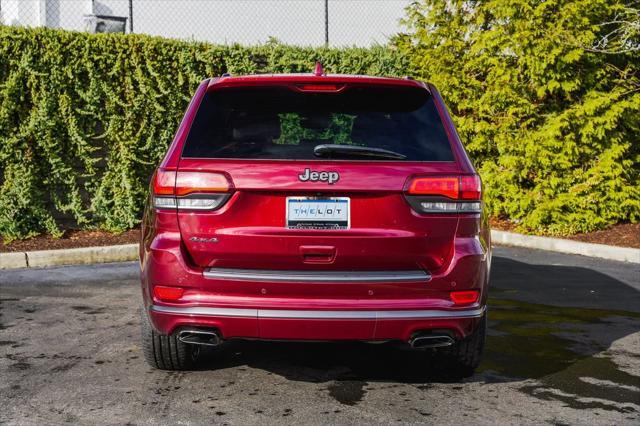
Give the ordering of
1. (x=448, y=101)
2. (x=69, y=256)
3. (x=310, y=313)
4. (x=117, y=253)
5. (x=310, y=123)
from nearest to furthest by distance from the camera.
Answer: (x=310, y=313) → (x=310, y=123) → (x=69, y=256) → (x=117, y=253) → (x=448, y=101)

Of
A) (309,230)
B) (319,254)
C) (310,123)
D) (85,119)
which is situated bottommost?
(85,119)

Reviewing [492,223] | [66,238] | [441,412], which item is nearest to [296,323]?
[441,412]

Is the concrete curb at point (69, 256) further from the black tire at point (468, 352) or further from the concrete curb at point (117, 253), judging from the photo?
the black tire at point (468, 352)

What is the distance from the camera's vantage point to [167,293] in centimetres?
442

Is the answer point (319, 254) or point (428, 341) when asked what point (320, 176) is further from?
point (428, 341)

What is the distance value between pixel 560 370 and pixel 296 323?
191cm

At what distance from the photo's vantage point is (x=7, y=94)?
36.2 feet

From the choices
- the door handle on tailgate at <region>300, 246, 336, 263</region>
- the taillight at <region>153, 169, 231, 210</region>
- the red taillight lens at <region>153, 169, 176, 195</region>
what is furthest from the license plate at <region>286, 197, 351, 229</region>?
the red taillight lens at <region>153, 169, 176, 195</region>

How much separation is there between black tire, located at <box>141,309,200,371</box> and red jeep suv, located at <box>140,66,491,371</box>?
404mm

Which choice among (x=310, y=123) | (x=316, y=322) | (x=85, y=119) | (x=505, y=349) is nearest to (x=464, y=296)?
(x=316, y=322)

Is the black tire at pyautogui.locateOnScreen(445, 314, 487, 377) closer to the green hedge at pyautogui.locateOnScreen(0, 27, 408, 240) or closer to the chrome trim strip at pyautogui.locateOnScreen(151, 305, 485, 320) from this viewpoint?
the chrome trim strip at pyautogui.locateOnScreen(151, 305, 485, 320)

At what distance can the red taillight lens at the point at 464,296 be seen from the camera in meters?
4.41

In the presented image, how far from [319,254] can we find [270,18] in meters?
11.6

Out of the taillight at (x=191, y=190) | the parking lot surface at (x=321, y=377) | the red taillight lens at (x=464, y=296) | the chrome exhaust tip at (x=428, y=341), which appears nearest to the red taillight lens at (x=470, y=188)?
the red taillight lens at (x=464, y=296)
